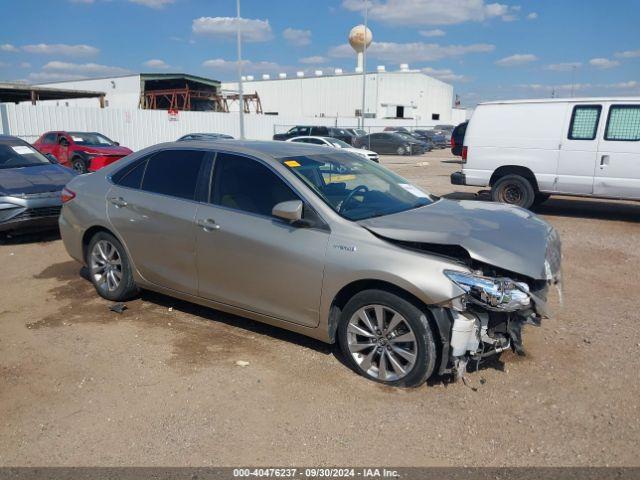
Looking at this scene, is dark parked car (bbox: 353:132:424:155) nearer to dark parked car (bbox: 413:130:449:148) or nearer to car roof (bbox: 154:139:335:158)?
dark parked car (bbox: 413:130:449:148)

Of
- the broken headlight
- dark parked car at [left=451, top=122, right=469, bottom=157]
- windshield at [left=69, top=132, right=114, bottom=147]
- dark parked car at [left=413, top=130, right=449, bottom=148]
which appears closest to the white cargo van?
dark parked car at [left=451, top=122, right=469, bottom=157]

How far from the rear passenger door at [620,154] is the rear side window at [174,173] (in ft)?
24.7

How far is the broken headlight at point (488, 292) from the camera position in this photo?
332cm

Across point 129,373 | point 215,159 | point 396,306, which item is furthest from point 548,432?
point 215,159

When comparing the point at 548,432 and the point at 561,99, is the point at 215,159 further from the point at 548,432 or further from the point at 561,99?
the point at 561,99

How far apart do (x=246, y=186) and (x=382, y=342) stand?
5.55 feet

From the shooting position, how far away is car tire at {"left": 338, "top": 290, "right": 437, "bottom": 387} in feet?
11.4

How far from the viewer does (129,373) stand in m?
3.89

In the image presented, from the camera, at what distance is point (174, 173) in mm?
4777

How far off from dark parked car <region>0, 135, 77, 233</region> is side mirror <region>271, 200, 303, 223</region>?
5.46 m

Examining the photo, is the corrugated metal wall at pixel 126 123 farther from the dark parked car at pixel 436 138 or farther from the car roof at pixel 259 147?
the car roof at pixel 259 147

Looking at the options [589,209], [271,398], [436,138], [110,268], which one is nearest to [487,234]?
[271,398]

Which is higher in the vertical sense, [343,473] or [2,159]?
[2,159]

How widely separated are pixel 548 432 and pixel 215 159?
3256 millimetres
